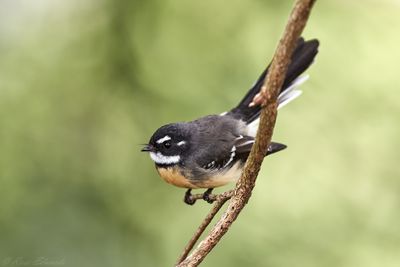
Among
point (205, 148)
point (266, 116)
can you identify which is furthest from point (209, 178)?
point (266, 116)

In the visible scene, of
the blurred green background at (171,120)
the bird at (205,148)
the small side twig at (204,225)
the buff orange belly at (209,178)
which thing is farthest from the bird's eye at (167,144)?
the small side twig at (204,225)

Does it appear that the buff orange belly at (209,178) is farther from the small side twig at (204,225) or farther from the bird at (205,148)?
the small side twig at (204,225)

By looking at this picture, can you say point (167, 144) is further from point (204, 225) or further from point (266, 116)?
point (266, 116)

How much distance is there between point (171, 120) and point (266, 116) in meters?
3.26

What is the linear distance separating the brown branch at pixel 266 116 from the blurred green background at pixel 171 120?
2933 mm

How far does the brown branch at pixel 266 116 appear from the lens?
0.92 metres

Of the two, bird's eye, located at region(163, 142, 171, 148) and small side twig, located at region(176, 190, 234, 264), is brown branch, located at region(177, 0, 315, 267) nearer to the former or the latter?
small side twig, located at region(176, 190, 234, 264)

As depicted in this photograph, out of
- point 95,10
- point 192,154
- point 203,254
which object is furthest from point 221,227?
point 95,10

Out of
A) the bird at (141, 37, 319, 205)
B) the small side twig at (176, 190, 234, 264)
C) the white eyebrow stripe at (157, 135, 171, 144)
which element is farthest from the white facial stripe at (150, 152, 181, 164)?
the small side twig at (176, 190, 234, 264)

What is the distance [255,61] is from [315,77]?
46 centimetres

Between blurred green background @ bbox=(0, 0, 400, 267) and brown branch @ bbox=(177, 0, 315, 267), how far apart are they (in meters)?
2.93

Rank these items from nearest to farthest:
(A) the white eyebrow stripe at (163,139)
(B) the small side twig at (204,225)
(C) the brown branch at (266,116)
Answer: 1. (C) the brown branch at (266,116)
2. (B) the small side twig at (204,225)
3. (A) the white eyebrow stripe at (163,139)

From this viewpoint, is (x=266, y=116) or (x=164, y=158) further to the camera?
(x=164, y=158)

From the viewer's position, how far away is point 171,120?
4344mm
